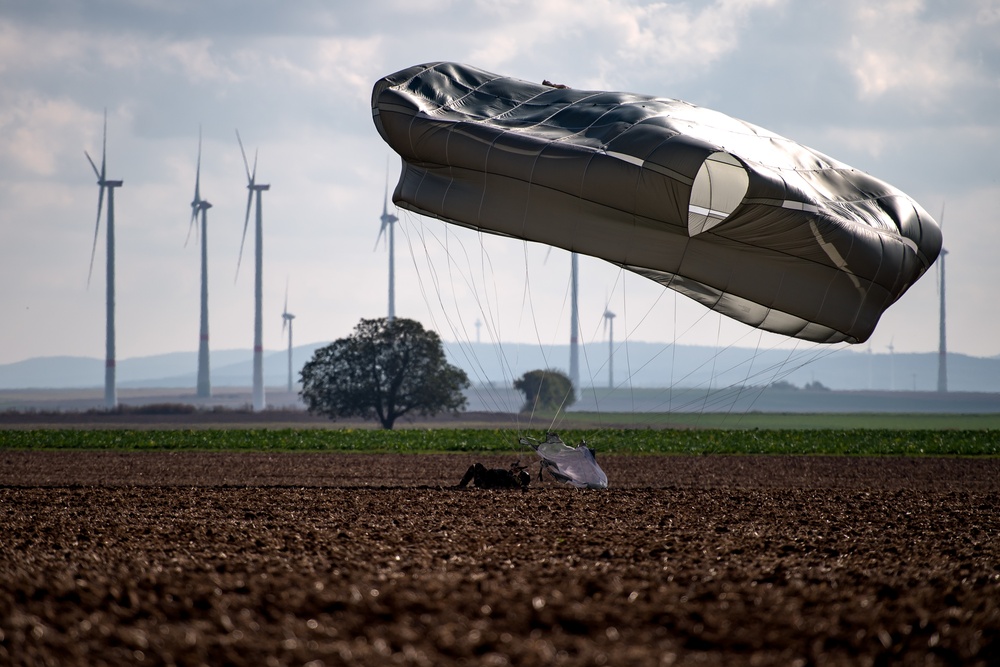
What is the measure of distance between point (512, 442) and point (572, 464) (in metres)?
19.2

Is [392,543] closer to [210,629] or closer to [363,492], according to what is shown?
[210,629]

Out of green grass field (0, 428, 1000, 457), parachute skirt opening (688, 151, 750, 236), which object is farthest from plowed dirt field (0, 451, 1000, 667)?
green grass field (0, 428, 1000, 457)

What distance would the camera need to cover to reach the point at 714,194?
61.5 feet

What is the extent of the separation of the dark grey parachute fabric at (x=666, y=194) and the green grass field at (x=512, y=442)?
852 inches

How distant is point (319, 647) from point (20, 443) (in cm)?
3858

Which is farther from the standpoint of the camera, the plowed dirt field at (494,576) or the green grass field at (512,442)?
the green grass field at (512,442)

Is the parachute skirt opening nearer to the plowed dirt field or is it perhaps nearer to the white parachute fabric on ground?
the plowed dirt field

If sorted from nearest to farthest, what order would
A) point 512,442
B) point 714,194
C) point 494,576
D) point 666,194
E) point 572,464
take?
point 494,576
point 666,194
point 714,194
point 572,464
point 512,442

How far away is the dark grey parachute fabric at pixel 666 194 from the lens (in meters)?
17.0

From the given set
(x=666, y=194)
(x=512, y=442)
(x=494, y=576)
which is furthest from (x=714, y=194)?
(x=512, y=442)

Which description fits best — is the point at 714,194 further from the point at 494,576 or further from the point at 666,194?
the point at 494,576

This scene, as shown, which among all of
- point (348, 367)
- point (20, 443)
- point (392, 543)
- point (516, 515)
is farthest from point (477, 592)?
point (348, 367)

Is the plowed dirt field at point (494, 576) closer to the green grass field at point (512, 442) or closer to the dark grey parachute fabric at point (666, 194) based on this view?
the dark grey parachute fabric at point (666, 194)

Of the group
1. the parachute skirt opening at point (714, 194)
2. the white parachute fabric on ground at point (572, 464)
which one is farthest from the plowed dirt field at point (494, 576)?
the parachute skirt opening at point (714, 194)
